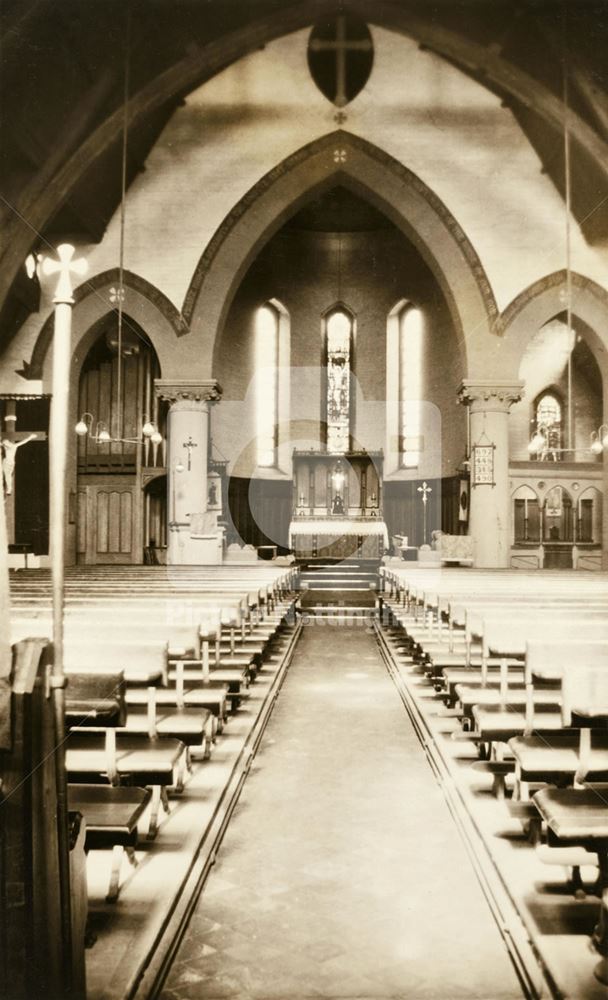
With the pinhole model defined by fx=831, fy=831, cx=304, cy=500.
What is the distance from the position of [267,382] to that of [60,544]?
799 inches

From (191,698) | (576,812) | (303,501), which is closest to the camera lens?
(576,812)

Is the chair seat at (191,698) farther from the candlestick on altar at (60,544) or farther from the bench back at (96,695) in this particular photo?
the candlestick on altar at (60,544)

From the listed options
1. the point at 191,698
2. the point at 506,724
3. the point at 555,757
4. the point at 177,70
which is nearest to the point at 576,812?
the point at 555,757

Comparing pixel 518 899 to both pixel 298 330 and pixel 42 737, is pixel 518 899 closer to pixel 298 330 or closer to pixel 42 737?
pixel 42 737

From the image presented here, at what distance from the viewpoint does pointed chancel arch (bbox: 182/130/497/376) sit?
1589cm

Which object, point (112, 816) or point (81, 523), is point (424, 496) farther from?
point (112, 816)

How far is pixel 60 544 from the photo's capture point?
6.91 ft

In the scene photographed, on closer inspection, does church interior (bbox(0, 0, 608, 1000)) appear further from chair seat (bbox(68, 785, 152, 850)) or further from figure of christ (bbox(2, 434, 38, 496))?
figure of christ (bbox(2, 434, 38, 496))

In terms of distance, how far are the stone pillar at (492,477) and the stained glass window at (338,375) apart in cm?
684

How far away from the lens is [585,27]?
12.6m

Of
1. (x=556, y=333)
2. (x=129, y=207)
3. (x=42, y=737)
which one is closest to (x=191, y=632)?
(x=42, y=737)

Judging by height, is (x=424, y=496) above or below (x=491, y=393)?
below

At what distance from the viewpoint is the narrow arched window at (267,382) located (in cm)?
2173

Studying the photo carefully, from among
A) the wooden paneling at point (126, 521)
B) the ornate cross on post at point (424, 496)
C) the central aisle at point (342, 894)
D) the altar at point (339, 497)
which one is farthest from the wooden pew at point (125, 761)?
the ornate cross on post at point (424, 496)
